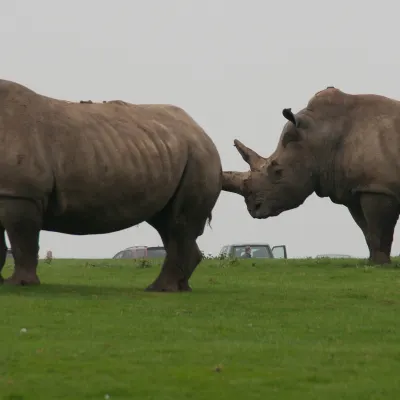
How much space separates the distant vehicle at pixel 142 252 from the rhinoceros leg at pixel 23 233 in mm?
19141

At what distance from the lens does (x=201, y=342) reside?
1145cm

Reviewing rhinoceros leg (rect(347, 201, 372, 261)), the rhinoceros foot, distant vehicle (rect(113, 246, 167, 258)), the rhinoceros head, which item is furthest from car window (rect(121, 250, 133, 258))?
the rhinoceros foot

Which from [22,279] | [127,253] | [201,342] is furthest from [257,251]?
[201,342]

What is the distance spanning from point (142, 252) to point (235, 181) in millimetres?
11893

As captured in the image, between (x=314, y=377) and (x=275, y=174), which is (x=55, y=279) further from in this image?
(x=314, y=377)

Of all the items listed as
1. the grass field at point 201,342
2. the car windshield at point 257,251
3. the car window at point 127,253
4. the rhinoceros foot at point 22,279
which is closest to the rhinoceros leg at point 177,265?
the grass field at point 201,342

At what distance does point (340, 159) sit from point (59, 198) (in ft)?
28.5

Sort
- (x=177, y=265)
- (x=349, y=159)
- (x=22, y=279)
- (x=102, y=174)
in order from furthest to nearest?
(x=349, y=159) → (x=177, y=265) → (x=22, y=279) → (x=102, y=174)

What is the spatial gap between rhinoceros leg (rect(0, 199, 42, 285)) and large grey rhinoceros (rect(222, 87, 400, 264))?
828 cm

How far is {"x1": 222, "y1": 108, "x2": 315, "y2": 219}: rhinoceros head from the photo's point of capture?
23312 mm

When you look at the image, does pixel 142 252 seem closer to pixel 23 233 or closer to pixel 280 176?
pixel 280 176

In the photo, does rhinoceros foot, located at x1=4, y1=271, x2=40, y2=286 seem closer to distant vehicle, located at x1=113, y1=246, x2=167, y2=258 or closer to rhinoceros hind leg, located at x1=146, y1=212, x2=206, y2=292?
rhinoceros hind leg, located at x1=146, y1=212, x2=206, y2=292

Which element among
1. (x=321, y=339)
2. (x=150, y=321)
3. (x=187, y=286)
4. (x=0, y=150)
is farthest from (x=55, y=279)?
(x=321, y=339)

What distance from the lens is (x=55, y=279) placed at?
60.1 ft
